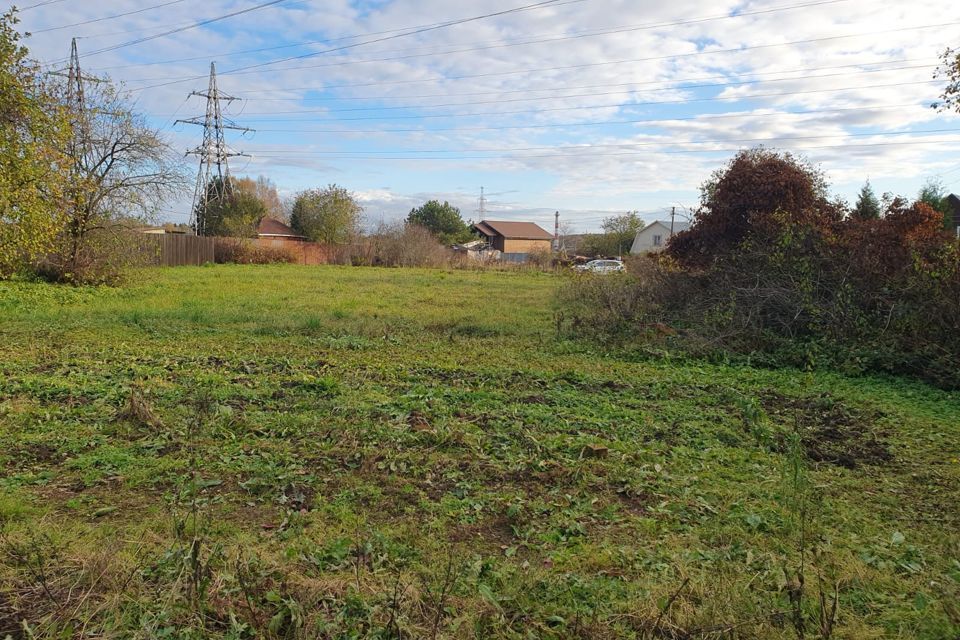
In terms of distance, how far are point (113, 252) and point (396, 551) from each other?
17871 millimetres

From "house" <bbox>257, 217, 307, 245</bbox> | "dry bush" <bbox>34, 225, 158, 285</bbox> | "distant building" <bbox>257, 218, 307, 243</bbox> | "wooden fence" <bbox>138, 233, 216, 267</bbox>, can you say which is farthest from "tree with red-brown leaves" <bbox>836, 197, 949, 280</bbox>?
"distant building" <bbox>257, 218, 307, 243</bbox>

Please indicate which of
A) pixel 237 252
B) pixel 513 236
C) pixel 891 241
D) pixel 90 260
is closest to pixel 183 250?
pixel 237 252

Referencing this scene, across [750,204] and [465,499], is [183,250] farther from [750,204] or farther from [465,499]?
[465,499]

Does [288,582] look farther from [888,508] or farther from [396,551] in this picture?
[888,508]

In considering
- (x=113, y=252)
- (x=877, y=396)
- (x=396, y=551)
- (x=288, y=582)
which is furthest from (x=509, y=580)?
(x=113, y=252)

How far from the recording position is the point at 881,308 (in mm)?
9086

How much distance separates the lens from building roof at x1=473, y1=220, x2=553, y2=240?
217 ft

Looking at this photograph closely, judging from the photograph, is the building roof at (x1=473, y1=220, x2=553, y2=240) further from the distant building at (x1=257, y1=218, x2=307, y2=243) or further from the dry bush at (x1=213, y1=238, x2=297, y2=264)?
the dry bush at (x1=213, y1=238, x2=297, y2=264)

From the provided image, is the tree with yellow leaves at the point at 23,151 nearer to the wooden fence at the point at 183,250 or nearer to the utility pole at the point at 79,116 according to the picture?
the utility pole at the point at 79,116

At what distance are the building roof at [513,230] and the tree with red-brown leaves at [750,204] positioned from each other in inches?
2076

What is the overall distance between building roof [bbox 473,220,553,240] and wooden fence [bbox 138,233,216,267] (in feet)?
125

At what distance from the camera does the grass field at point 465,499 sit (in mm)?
2643

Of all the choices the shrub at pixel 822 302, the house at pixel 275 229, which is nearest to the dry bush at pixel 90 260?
the shrub at pixel 822 302

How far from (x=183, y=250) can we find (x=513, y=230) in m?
43.0
